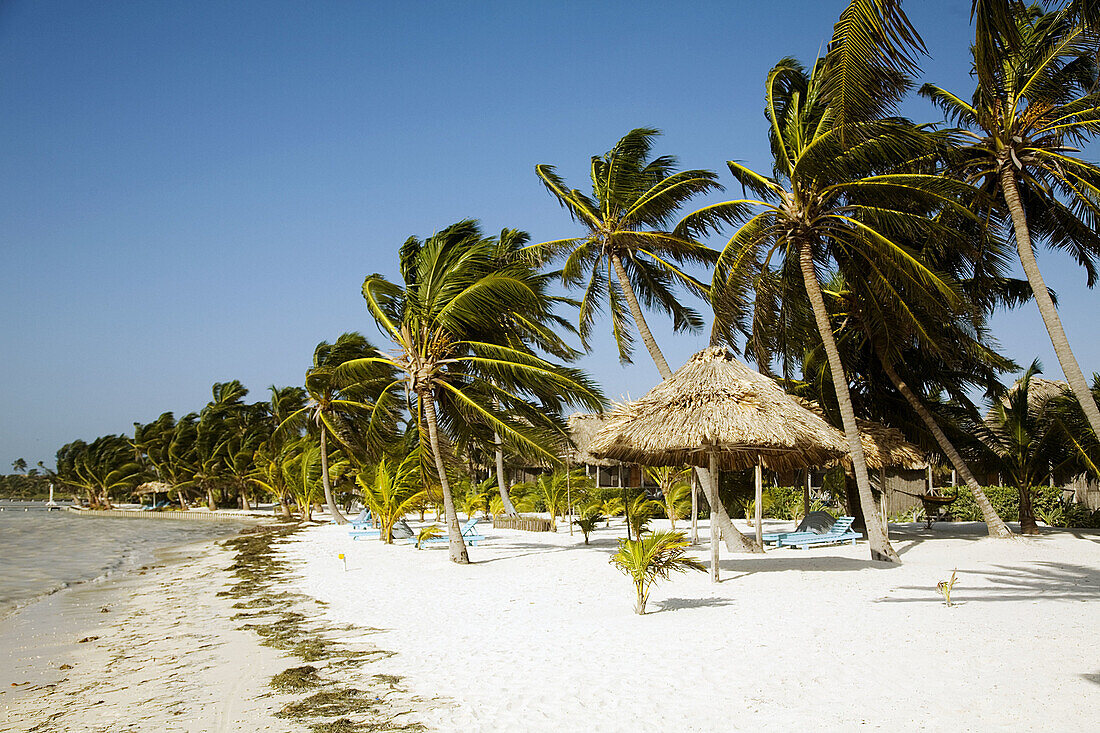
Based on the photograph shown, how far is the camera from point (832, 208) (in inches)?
469

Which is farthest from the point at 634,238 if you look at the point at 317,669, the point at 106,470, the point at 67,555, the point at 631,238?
the point at 106,470

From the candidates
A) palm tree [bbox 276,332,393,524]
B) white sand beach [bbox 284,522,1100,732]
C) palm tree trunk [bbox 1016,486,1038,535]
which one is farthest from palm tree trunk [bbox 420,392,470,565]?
palm tree trunk [bbox 1016,486,1038,535]

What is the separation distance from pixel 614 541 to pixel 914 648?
457 inches

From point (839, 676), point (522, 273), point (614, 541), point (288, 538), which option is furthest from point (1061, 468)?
point (288, 538)

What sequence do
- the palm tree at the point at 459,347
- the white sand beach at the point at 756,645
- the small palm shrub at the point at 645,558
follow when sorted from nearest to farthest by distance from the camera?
the white sand beach at the point at 756,645
the small palm shrub at the point at 645,558
the palm tree at the point at 459,347

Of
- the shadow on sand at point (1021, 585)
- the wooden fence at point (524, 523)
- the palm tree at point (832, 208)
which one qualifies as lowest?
the wooden fence at point (524, 523)

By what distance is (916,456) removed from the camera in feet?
47.7

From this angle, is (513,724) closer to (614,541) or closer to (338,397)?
(614,541)

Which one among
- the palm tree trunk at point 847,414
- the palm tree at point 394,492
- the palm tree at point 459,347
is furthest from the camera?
the palm tree at point 394,492

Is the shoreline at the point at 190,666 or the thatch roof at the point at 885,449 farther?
the thatch roof at the point at 885,449

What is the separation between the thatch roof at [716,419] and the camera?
9555 millimetres

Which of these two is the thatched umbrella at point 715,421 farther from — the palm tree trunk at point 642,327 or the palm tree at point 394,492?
the palm tree at point 394,492

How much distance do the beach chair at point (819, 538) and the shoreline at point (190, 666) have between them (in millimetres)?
9095

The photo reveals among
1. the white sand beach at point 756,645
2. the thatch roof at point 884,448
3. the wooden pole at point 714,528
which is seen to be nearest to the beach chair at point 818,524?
the thatch roof at point 884,448
